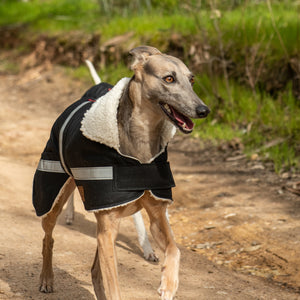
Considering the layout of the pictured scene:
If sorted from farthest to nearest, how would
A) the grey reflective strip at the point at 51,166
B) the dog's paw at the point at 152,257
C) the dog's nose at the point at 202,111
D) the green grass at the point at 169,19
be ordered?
the green grass at the point at 169,19, the dog's paw at the point at 152,257, the grey reflective strip at the point at 51,166, the dog's nose at the point at 202,111

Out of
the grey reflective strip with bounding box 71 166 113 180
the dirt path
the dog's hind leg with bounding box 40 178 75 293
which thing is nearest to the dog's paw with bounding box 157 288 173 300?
the grey reflective strip with bounding box 71 166 113 180

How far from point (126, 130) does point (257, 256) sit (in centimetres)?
214

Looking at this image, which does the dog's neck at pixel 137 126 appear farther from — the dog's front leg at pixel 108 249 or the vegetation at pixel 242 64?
the vegetation at pixel 242 64

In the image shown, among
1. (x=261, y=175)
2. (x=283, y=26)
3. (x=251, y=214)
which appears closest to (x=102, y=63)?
(x=283, y=26)

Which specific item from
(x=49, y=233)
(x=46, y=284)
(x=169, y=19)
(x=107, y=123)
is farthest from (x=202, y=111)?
(x=169, y=19)

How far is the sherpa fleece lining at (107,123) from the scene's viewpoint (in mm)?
3111

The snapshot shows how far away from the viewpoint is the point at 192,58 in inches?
367

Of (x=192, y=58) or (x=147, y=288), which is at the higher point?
(x=192, y=58)

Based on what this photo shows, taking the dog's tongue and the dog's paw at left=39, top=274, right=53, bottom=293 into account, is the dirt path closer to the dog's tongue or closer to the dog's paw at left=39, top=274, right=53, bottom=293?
the dog's paw at left=39, top=274, right=53, bottom=293

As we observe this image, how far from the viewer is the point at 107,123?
313cm

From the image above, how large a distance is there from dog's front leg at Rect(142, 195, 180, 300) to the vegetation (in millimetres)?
3687

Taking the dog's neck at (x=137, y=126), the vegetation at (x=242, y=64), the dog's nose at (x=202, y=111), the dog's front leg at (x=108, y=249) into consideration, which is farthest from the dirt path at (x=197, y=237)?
the dog's nose at (x=202, y=111)

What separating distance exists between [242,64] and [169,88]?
5837 mm

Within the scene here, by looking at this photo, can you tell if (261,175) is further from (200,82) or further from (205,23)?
(205,23)
